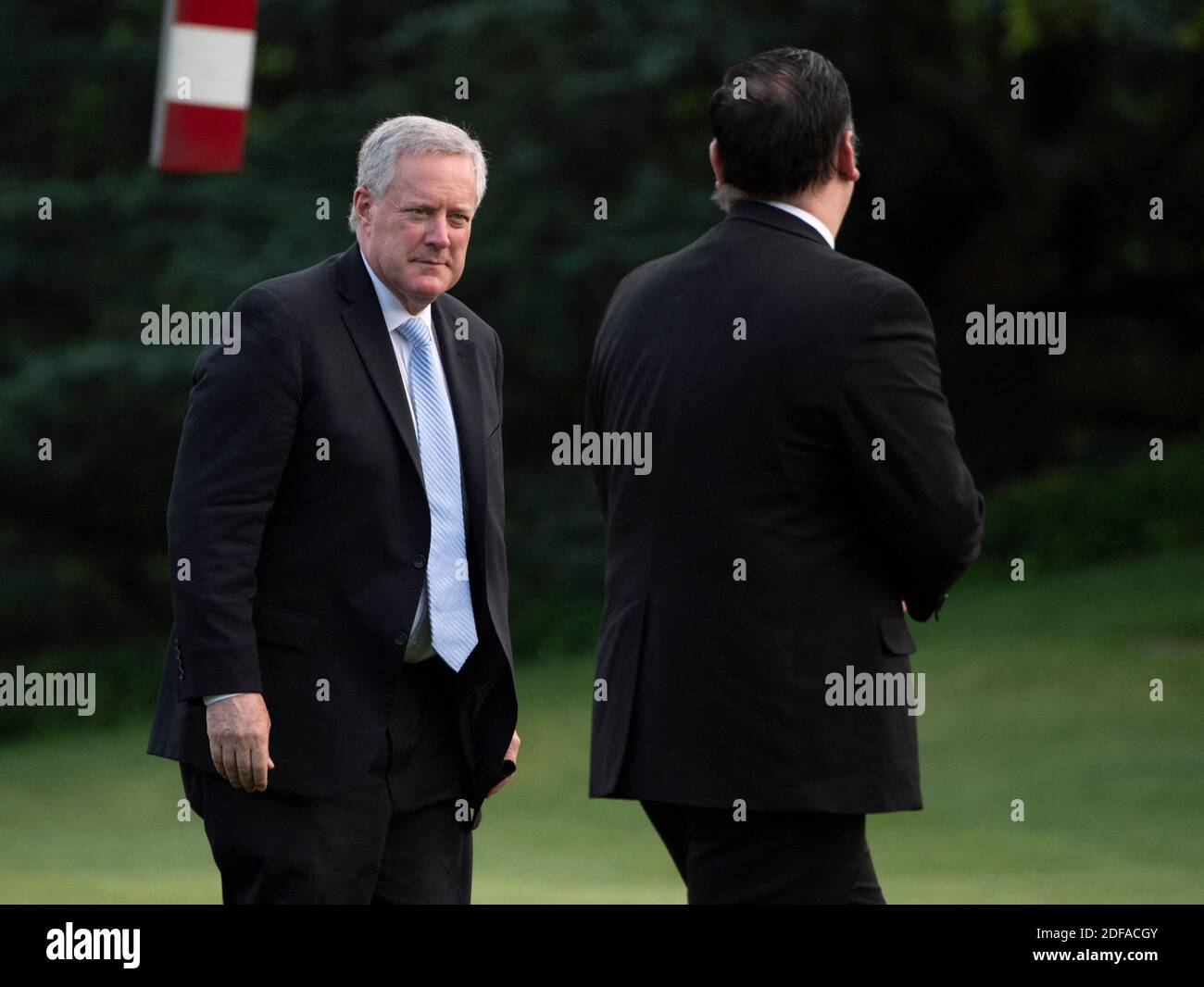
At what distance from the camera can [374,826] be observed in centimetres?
393

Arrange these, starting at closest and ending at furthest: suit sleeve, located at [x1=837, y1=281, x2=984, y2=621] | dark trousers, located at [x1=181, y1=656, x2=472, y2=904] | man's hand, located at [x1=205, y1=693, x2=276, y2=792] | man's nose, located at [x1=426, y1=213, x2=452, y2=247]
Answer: suit sleeve, located at [x1=837, y1=281, x2=984, y2=621]
man's hand, located at [x1=205, y1=693, x2=276, y2=792]
dark trousers, located at [x1=181, y1=656, x2=472, y2=904]
man's nose, located at [x1=426, y1=213, x2=452, y2=247]

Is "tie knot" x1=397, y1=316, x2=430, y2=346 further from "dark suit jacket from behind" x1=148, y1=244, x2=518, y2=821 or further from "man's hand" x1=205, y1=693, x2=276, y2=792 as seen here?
"man's hand" x1=205, y1=693, x2=276, y2=792

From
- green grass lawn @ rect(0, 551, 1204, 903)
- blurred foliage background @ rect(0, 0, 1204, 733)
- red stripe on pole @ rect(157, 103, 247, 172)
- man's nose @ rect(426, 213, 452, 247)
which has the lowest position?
green grass lawn @ rect(0, 551, 1204, 903)

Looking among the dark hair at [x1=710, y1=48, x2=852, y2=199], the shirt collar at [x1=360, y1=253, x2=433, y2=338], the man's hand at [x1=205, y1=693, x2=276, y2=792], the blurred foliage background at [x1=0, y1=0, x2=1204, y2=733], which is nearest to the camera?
the dark hair at [x1=710, y1=48, x2=852, y2=199]

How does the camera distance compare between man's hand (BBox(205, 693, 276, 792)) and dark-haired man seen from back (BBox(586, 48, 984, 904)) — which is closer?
dark-haired man seen from back (BBox(586, 48, 984, 904))

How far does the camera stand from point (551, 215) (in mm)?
14664

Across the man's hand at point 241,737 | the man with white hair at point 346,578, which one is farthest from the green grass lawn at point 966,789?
the man's hand at point 241,737

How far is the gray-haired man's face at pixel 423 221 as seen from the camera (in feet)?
13.0

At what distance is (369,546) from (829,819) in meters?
1.04

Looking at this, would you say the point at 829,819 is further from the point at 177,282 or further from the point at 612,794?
the point at 177,282

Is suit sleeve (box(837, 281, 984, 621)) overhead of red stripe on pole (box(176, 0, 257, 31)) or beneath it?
beneath

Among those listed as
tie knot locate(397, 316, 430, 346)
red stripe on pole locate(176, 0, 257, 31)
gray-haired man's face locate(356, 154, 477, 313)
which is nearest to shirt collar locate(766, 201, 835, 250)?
gray-haired man's face locate(356, 154, 477, 313)

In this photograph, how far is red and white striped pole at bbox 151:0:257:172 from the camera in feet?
17.9

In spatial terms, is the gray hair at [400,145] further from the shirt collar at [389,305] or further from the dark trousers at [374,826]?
the dark trousers at [374,826]
